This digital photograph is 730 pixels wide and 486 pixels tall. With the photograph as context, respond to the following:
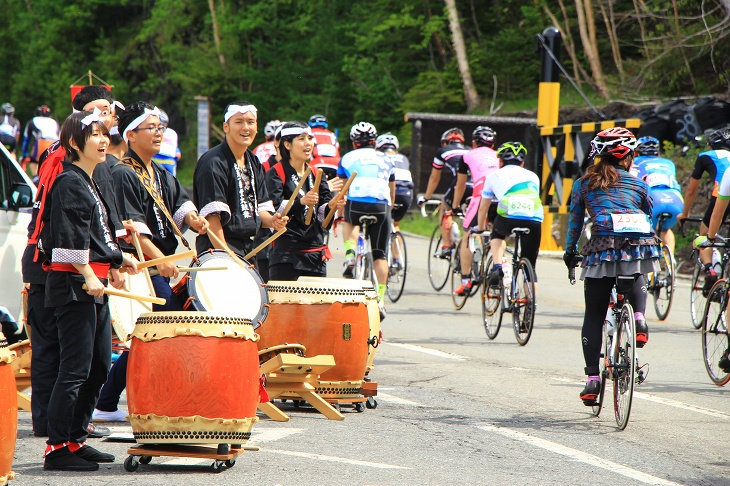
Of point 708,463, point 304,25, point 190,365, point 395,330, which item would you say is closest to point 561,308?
point 395,330

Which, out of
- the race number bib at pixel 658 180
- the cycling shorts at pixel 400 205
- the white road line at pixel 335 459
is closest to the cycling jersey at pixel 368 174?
A: the cycling shorts at pixel 400 205

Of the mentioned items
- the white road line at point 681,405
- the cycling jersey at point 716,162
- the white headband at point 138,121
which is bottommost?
the white road line at point 681,405

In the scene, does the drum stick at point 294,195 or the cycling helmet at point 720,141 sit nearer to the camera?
the drum stick at point 294,195

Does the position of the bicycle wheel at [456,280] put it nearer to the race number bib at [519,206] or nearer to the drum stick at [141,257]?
the race number bib at [519,206]

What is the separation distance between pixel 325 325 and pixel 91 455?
7.08 feet

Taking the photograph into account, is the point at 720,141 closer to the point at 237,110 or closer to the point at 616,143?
the point at 616,143

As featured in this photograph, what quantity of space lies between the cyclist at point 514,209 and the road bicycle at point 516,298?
85 millimetres

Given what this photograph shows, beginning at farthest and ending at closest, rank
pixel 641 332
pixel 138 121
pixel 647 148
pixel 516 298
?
pixel 647 148, pixel 516 298, pixel 641 332, pixel 138 121

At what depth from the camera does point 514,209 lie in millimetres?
Result: 12195

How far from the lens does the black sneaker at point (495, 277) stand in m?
12.4

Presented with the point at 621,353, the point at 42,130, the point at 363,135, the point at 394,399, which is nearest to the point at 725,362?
the point at 621,353

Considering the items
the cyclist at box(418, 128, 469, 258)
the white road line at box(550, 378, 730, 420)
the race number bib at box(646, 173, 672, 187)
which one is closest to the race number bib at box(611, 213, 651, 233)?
the white road line at box(550, 378, 730, 420)

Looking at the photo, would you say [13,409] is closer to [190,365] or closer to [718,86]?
[190,365]

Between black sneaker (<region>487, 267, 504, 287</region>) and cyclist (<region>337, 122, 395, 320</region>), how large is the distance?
1.16 metres
